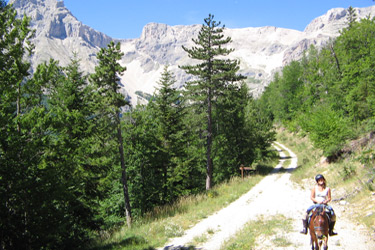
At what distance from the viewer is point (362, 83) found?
24797 mm

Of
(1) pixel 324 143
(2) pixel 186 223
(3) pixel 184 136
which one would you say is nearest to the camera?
(2) pixel 186 223

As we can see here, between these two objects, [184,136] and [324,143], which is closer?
[324,143]

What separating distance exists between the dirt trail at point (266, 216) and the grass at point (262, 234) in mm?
218

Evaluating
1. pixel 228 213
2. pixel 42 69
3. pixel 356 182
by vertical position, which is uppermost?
pixel 42 69

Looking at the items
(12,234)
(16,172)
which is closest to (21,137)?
(16,172)

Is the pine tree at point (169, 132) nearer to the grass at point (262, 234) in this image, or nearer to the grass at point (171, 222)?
the grass at point (171, 222)

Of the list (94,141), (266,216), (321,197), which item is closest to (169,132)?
(94,141)

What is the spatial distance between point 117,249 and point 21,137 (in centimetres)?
581

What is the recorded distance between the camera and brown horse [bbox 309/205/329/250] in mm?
7152

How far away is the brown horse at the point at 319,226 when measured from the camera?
715cm

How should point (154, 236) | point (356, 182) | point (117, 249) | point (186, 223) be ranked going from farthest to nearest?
point (356, 182), point (186, 223), point (154, 236), point (117, 249)

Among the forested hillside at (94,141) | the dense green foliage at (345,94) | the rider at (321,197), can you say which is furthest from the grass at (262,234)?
the dense green foliage at (345,94)

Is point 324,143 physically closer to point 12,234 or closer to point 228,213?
point 228,213

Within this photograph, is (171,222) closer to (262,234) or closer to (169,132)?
(262,234)
